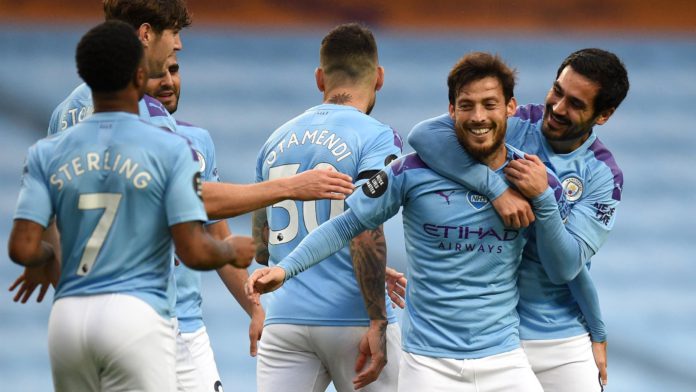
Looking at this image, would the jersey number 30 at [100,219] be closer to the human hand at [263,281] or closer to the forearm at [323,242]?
the human hand at [263,281]

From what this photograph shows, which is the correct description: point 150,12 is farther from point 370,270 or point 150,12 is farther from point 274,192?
point 370,270

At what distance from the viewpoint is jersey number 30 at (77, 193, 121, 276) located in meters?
3.51

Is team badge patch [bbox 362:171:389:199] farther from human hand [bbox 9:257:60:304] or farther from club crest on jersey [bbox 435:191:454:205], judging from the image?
human hand [bbox 9:257:60:304]

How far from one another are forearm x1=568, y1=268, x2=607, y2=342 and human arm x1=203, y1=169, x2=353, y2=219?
38.3 inches

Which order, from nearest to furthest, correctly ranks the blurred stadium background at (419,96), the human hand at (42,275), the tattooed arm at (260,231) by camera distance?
the human hand at (42,275), the tattooed arm at (260,231), the blurred stadium background at (419,96)

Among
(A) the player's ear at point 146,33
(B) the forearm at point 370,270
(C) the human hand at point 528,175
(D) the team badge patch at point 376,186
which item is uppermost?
(A) the player's ear at point 146,33

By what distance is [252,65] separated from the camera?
7.98m

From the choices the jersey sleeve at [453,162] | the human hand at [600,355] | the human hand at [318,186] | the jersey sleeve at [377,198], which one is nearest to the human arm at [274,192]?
the human hand at [318,186]

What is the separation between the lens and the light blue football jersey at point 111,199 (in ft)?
11.5

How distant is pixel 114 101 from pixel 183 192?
36 centimetres

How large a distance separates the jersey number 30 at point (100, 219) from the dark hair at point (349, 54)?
179cm

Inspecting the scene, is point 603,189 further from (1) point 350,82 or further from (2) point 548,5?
(2) point 548,5

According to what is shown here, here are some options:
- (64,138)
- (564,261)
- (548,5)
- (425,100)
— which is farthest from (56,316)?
(548,5)

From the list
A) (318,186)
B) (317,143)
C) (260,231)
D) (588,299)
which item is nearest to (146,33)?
(317,143)
